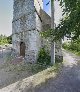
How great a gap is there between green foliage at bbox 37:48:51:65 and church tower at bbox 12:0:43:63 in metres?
0.43

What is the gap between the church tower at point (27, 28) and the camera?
21062 mm

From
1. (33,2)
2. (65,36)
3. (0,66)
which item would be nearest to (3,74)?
(0,66)

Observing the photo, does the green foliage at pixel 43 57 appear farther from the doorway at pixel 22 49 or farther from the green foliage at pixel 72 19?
the green foliage at pixel 72 19

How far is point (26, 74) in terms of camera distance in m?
17.2

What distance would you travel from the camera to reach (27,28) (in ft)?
71.8

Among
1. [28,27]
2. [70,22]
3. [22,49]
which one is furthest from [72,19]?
[22,49]

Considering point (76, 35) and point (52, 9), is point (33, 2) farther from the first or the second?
point (76, 35)

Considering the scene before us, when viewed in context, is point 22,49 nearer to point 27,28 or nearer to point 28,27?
point 27,28

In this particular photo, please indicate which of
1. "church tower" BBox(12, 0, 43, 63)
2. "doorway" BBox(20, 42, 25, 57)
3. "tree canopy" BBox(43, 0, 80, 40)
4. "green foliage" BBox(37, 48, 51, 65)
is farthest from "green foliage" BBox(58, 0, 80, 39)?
"doorway" BBox(20, 42, 25, 57)

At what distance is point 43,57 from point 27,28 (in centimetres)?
356

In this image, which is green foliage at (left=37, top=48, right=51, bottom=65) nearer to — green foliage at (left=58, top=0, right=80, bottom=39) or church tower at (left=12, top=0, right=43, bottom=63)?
church tower at (left=12, top=0, right=43, bottom=63)

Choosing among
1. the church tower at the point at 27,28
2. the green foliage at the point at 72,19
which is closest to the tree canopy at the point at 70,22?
the green foliage at the point at 72,19

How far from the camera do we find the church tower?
21062 millimetres

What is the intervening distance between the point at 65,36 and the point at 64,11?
67.6 inches
